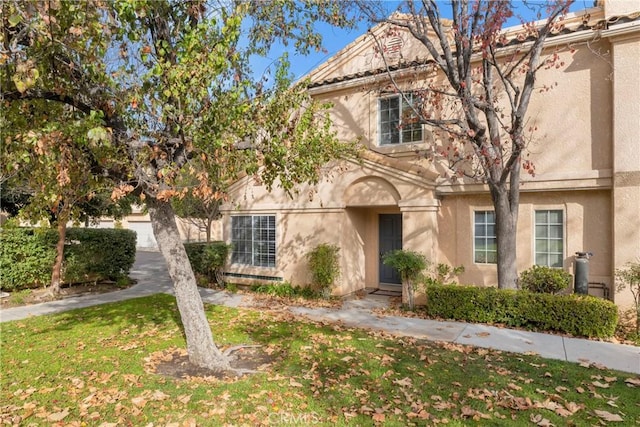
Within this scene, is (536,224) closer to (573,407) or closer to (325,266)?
(325,266)

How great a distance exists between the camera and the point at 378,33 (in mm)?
13930

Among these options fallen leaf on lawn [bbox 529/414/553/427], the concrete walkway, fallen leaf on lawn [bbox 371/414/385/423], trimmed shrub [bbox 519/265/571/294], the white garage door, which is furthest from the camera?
the white garage door

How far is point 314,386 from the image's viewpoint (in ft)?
18.4

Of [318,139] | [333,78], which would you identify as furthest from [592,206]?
[333,78]

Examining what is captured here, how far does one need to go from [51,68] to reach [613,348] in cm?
1122

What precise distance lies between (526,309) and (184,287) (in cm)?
772

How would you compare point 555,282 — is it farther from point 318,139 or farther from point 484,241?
point 318,139

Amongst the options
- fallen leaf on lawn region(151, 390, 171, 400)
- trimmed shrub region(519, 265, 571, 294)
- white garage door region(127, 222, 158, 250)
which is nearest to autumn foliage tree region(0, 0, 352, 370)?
fallen leaf on lawn region(151, 390, 171, 400)

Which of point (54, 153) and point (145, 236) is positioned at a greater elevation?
point (54, 153)

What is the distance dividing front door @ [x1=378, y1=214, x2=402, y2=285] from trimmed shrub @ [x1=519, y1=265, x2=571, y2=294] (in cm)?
434

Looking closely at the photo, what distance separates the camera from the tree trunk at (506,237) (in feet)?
30.9

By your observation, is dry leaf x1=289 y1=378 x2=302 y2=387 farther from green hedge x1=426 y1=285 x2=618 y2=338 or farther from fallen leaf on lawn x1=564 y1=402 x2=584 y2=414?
green hedge x1=426 y1=285 x2=618 y2=338

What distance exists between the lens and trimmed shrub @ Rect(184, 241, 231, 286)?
14.1m

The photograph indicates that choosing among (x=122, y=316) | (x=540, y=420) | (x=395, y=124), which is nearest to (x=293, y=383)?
(x=540, y=420)
